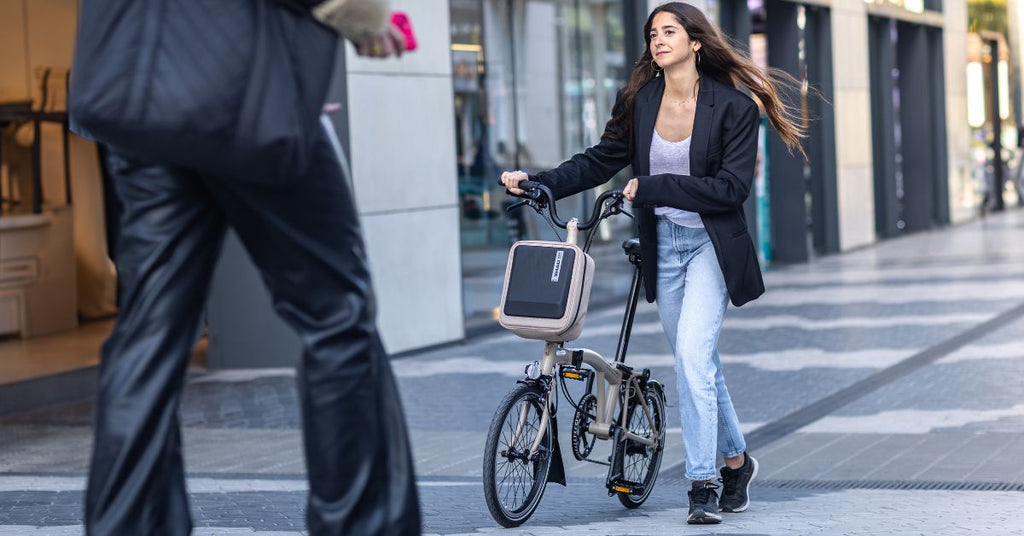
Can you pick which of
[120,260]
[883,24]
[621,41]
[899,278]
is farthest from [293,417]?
[883,24]

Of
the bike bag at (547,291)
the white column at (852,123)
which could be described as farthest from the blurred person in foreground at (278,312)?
the white column at (852,123)

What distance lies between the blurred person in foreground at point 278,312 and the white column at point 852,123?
1783cm

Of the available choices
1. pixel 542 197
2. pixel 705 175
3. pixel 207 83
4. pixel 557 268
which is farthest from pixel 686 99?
pixel 207 83

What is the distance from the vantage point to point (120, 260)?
2514mm

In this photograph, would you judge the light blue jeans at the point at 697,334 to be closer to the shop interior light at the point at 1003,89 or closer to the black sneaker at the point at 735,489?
the black sneaker at the point at 735,489

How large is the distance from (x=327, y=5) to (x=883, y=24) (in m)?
21.4

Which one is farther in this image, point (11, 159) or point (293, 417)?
point (11, 159)

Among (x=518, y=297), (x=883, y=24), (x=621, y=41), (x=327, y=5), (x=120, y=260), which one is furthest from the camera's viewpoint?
(x=883, y=24)

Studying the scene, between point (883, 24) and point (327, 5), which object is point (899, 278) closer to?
point (883, 24)

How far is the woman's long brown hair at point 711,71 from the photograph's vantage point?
16.4ft

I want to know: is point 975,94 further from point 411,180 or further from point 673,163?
point 673,163

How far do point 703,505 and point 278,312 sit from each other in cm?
260

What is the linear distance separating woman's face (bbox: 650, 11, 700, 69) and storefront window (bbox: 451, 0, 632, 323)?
707cm

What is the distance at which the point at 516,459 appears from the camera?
492 cm
